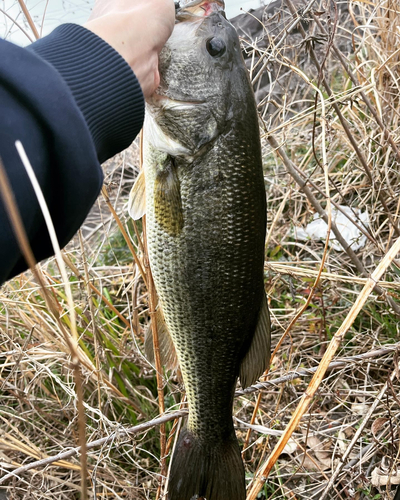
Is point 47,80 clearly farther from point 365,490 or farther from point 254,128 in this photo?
point 365,490

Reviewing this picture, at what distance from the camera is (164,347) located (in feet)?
6.06

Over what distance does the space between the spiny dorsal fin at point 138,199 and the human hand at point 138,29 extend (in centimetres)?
35

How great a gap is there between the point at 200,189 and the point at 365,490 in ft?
5.04

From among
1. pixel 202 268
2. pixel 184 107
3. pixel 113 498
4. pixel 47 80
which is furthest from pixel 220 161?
pixel 113 498

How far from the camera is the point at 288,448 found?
243cm

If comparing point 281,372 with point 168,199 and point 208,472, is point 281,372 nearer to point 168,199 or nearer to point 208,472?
point 208,472

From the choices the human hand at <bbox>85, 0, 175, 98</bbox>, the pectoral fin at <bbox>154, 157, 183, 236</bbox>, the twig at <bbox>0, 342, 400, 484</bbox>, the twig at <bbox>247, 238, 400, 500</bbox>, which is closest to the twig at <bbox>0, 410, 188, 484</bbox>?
the twig at <bbox>0, 342, 400, 484</bbox>

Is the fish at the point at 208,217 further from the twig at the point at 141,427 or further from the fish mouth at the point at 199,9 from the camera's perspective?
the twig at the point at 141,427

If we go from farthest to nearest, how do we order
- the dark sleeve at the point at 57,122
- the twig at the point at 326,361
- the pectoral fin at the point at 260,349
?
the pectoral fin at the point at 260,349 < the twig at the point at 326,361 < the dark sleeve at the point at 57,122

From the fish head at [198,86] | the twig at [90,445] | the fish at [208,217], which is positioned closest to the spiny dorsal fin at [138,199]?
the fish at [208,217]

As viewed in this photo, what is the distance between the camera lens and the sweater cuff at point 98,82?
1.08 m

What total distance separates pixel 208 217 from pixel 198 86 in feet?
1.40

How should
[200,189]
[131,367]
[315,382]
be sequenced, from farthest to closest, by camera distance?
[131,367], [200,189], [315,382]

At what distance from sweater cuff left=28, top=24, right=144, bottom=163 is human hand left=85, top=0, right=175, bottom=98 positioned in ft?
0.31
